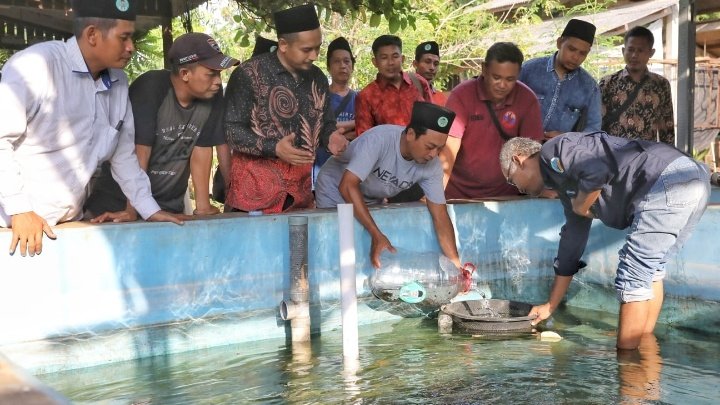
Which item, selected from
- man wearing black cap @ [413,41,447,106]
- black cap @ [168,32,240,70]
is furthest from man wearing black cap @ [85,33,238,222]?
man wearing black cap @ [413,41,447,106]

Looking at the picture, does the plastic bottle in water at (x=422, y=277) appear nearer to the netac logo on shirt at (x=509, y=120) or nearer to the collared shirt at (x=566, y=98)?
the netac logo on shirt at (x=509, y=120)

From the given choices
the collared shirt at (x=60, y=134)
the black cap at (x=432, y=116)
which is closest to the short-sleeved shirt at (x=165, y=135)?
the collared shirt at (x=60, y=134)

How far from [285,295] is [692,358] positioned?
2568 mm

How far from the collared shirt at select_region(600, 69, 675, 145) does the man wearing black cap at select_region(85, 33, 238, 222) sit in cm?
396

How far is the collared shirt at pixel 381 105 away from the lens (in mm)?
7379

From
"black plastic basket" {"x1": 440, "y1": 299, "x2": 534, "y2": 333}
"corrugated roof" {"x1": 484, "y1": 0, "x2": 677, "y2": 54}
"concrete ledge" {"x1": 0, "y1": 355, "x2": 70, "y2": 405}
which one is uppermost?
"corrugated roof" {"x1": 484, "y1": 0, "x2": 677, "y2": 54}

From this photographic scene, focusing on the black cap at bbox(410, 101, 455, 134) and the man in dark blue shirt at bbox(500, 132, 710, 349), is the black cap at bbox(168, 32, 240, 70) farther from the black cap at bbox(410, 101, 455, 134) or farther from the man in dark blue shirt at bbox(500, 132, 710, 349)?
the man in dark blue shirt at bbox(500, 132, 710, 349)

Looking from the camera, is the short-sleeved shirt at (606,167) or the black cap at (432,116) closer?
the short-sleeved shirt at (606,167)

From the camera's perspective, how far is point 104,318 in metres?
4.99

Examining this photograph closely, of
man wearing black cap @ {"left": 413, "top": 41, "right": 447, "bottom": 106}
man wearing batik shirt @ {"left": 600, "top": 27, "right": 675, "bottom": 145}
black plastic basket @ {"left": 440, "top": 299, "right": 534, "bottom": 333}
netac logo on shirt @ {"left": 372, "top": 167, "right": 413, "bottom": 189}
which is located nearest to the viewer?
black plastic basket @ {"left": 440, "top": 299, "right": 534, "bottom": 333}

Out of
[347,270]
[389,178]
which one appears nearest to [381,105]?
[389,178]

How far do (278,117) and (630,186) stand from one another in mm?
2259

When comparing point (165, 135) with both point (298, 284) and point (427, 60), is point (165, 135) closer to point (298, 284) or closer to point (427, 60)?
point (298, 284)

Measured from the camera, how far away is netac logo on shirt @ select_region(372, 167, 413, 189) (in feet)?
19.8
